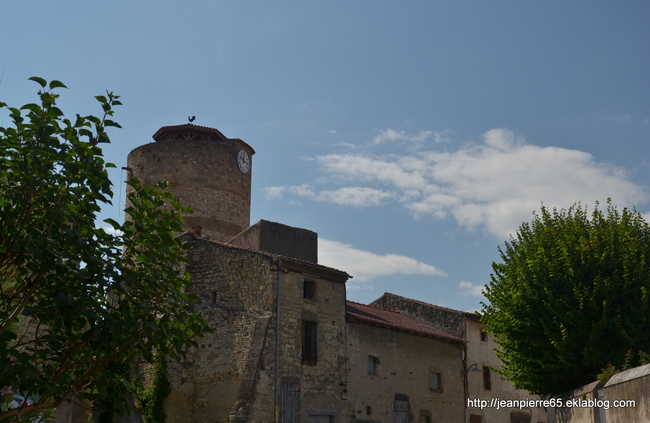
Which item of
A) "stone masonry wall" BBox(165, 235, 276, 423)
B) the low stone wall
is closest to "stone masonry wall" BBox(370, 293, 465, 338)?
"stone masonry wall" BBox(165, 235, 276, 423)

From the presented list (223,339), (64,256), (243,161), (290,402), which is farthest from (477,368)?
(64,256)

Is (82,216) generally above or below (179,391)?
above

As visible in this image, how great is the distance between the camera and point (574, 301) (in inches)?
768

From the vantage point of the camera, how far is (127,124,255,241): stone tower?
103 feet

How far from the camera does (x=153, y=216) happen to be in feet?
28.7

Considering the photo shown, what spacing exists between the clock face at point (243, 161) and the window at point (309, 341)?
1160 cm

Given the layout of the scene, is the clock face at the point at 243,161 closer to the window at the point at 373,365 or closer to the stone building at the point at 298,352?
the stone building at the point at 298,352

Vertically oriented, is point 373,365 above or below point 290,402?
above

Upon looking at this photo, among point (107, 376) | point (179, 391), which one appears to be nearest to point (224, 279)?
point (179, 391)

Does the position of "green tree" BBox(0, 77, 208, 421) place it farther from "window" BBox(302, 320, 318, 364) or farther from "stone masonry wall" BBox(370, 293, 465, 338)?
"stone masonry wall" BBox(370, 293, 465, 338)

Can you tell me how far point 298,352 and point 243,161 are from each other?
509 inches

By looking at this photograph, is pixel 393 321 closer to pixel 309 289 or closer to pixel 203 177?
pixel 309 289

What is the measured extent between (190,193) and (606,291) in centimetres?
1862

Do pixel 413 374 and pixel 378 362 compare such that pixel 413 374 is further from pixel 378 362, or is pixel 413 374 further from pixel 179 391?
pixel 179 391
